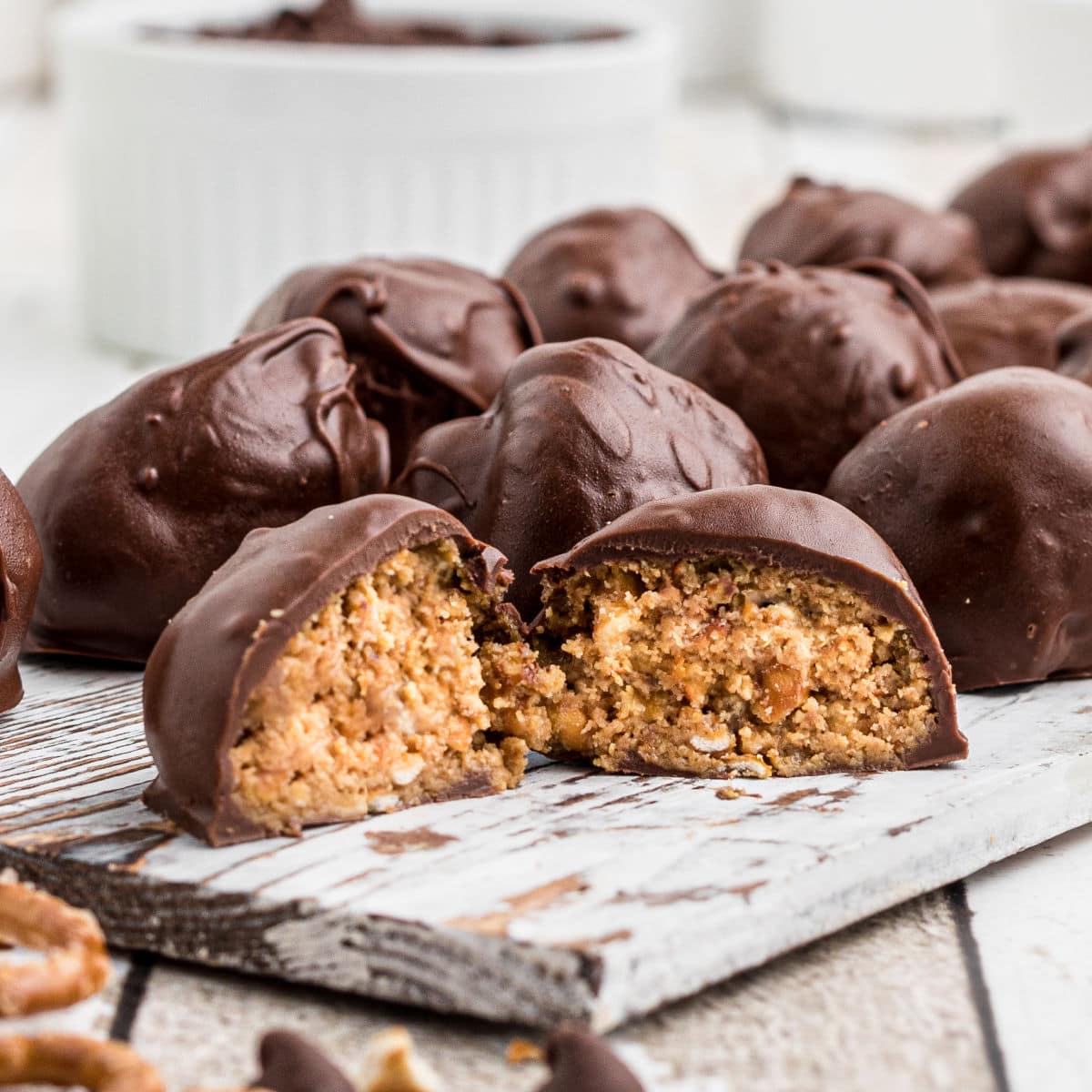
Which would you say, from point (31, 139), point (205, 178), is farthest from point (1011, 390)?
point (31, 139)

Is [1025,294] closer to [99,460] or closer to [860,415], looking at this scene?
[860,415]

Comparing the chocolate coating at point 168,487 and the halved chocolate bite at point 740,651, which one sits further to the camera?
the chocolate coating at point 168,487

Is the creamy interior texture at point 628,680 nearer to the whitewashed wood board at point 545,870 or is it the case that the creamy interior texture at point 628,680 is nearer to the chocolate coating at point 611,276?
the whitewashed wood board at point 545,870

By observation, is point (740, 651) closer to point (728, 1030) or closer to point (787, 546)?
point (787, 546)

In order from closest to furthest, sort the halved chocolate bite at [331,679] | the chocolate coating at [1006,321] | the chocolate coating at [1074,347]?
the halved chocolate bite at [331,679]
the chocolate coating at [1074,347]
the chocolate coating at [1006,321]

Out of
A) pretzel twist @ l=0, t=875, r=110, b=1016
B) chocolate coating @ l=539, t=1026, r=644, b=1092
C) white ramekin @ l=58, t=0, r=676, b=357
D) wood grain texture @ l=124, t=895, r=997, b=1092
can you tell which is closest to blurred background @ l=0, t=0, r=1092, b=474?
white ramekin @ l=58, t=0, r=676, b=357

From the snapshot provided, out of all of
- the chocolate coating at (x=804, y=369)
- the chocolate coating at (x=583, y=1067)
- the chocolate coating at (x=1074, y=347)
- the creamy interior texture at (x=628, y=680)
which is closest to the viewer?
the chocolate coating at (x=583, y=1067)

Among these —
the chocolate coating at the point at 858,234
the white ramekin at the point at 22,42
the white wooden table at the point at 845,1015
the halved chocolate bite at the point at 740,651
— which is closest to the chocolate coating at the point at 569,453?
the halved chocolate bite at the point at 740,651

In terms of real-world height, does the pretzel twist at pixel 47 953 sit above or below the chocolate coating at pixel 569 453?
below
